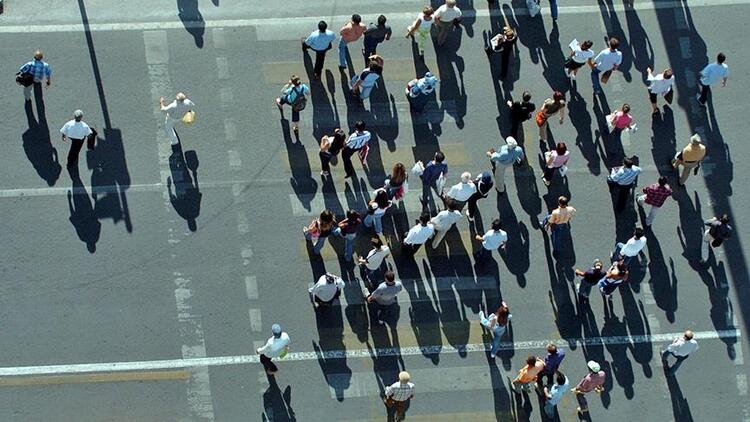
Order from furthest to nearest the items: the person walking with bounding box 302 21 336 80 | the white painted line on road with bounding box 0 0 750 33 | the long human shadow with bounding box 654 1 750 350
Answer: the white painted line on road with bounding box 0 0 750 33 < the person walking with bounding box 302 21 336 80 < the long human shadow with bounding box 654 1 750 350

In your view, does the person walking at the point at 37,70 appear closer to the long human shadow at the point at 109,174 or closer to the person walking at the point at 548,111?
the long human shadow at the point at 109,174

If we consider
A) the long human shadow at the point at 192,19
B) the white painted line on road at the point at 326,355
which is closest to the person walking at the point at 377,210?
the white painted line on road at the point at 326,355

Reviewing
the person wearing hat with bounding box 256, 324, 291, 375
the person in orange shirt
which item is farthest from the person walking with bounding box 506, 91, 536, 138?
the person wearing hat with bounding box 256, 324, 291, 375

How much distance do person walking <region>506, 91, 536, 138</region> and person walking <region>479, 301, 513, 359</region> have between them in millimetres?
4484

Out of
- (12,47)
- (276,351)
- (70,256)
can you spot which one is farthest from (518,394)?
(12,47)

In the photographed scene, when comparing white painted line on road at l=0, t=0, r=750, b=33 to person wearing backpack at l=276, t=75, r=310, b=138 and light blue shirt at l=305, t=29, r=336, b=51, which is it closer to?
light blue shirt at l=305, t=29, r=336, b=51

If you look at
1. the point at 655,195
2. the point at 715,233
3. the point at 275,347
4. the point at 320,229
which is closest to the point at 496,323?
the point at 320,229

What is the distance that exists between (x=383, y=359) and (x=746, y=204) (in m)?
9.38

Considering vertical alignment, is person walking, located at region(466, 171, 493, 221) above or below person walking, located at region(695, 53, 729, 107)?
below

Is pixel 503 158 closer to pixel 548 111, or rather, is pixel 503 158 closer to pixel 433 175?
pixel 433 175

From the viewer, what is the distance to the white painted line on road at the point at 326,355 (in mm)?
28078

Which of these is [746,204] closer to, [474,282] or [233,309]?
[474,282]

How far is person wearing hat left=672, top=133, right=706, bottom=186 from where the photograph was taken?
100 feet

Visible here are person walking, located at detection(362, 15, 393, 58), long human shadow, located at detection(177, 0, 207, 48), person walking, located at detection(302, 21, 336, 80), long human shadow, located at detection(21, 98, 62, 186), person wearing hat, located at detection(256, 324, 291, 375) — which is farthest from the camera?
long human shadow, located at detection(177, 0, 207, 48)
